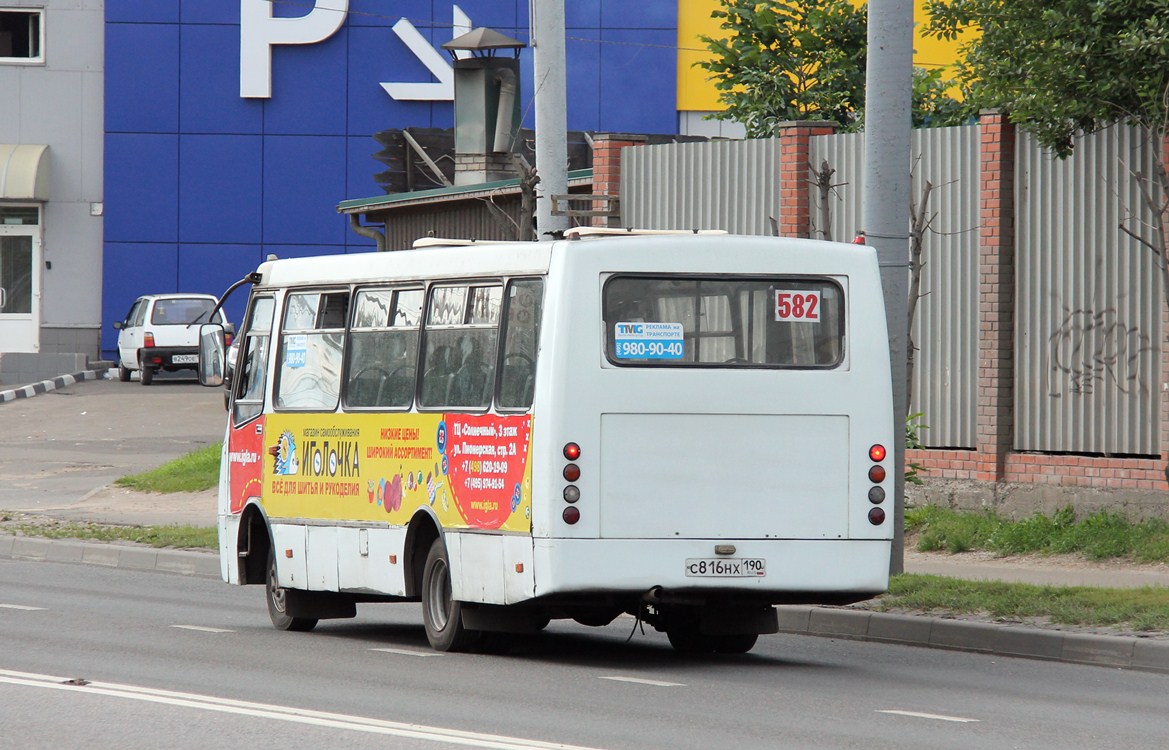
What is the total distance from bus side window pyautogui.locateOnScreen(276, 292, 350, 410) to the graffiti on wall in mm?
7123

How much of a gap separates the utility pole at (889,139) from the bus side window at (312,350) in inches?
155

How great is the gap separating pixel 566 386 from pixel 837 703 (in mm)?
2433

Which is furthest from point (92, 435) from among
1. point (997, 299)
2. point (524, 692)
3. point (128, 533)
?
point (524, 692)

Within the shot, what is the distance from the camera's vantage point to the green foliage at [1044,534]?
16.3m

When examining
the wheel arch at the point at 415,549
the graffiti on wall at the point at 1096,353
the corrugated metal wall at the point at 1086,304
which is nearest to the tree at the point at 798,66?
the corrugated metal wall at the point at 1086,304

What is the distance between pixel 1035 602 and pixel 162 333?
2809 centimetres

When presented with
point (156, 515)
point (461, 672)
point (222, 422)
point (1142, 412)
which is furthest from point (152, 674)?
point (222, 422)

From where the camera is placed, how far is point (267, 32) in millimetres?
43000

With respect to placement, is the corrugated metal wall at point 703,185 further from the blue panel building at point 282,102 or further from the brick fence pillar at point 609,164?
the blue panel building at point 282,102

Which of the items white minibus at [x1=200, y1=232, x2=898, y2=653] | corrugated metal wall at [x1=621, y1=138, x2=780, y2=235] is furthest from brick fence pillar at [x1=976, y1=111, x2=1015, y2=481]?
white minibus at [x1=200, y1=232, x2=898, y2=653]

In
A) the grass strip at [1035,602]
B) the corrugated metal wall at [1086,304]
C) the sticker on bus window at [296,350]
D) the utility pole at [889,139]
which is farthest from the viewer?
the corrugated metal wall at [1086,304]

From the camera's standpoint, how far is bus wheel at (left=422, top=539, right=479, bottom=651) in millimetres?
12297

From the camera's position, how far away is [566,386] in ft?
37.4

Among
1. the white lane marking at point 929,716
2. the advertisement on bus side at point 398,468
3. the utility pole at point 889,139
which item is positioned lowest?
the white lane marking at point 929,716
